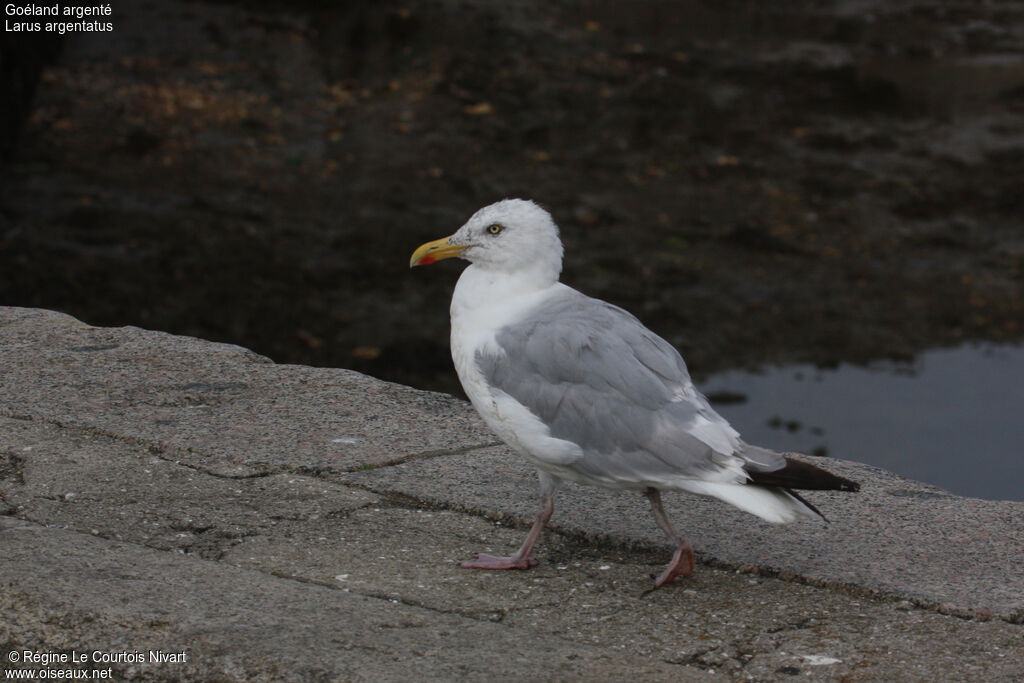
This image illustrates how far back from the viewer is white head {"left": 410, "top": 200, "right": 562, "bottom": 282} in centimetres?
Answer: 316

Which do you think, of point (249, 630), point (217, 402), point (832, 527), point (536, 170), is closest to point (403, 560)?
point (249, 630)

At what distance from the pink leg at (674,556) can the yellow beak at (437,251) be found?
0.75m

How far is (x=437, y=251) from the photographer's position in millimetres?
3312

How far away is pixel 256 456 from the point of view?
3.51 meters

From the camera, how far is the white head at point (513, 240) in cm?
316

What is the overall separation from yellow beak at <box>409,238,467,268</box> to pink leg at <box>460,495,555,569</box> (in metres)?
0.64

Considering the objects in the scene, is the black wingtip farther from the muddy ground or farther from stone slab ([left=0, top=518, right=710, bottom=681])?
the muddy ground

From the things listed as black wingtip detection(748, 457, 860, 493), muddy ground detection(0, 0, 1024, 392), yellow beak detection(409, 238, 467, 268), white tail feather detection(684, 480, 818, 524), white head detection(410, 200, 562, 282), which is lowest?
muddy ground detection(0, 0, 1024, 392)

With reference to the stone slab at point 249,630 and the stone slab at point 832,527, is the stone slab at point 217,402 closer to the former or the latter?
the stone slab at point 832,527

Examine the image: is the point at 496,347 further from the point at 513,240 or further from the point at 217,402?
the point at 217,402

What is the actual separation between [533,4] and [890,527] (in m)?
9.33

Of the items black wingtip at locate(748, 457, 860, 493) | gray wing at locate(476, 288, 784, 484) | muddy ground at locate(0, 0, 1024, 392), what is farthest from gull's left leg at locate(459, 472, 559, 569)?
muddy ground at locate(0, 0, 1024, 392)

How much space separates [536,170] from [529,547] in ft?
19.4

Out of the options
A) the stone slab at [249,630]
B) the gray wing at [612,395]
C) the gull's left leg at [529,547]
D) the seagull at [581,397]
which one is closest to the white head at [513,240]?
the seagull at [581,397]
